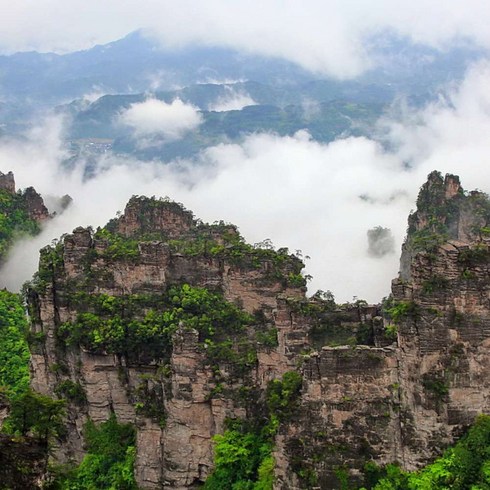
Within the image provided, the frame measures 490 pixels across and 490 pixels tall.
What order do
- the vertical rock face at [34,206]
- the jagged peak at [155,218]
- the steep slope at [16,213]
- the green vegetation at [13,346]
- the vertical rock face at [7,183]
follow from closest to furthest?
1. the green vegetation at [13,346]
2. the jagged peak at [155,218]
3. the steep slope at [16,213]
4. the vertical rock face at [34,206]
5. the vertical rock face at [7,183]

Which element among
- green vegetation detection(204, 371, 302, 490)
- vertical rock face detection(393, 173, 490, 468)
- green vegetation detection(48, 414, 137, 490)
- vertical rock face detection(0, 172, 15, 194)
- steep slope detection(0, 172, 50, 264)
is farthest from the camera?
vertical rock face detection(0, 172, 15, 194)

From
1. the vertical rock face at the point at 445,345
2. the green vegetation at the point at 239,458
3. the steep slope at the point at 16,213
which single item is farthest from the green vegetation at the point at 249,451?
the steep slope at the point at 16,213

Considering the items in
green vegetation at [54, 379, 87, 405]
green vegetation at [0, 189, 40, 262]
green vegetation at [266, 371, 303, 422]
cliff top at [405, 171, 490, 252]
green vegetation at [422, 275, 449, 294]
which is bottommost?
green vegetation at [266, 371, 303, 422]

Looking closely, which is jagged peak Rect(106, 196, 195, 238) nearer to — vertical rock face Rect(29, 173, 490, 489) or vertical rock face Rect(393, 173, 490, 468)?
vertical rock face Rect(29, 173, 490, 489)

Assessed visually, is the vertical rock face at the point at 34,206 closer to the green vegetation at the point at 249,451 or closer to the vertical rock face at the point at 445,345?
the green vegetation at the point at 249,451

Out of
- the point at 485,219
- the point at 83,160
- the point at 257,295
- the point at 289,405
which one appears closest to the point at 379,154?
the point at 83,160

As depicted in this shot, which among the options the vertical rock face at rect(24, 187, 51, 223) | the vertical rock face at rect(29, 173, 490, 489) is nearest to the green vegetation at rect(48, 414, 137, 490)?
the vertical rock face at rect(29, 173, 490, 489)

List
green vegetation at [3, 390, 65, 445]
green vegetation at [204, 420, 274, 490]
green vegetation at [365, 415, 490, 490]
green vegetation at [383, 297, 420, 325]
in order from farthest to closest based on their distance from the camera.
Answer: green vegetation at [204, 420, 274, 490]
green vegetation at [383, 297, 420, 325]
green vegetation at [365, 415, 490, 490]
green vegetation at [3, 390, 65, 445]

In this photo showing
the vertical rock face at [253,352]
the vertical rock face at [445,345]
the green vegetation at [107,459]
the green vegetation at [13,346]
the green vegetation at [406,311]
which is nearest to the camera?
the vertical rock face at [445,345]
